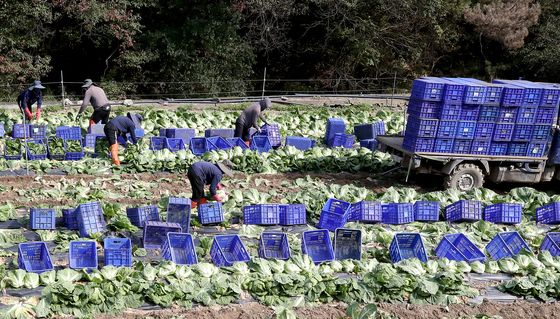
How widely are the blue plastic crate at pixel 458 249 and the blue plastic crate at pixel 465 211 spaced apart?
1.87m

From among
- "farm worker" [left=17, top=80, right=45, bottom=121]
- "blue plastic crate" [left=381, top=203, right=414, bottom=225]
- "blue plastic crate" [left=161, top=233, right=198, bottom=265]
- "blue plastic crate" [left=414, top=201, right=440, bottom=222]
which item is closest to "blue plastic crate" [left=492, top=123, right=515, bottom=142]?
"blue plastic crate" [left=414, top=201, right=440, bottom=222]

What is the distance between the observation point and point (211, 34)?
27484 millimetres

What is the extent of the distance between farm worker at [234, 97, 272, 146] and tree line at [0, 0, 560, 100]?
10.5 meters

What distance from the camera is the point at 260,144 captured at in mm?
16984

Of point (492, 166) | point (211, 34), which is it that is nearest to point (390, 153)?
point (492, 166)

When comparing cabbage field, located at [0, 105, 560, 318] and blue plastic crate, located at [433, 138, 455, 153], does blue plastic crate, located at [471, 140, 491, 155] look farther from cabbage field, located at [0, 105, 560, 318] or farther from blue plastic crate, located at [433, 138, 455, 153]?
cabbage field, located at [0, 105, 560, 318]

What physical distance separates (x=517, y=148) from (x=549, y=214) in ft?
6.09

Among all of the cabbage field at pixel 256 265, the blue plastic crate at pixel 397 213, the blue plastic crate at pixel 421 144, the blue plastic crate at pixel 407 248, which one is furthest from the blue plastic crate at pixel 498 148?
the blue plastic crate at pixel 407 248

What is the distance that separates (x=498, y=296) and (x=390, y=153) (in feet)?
19.6

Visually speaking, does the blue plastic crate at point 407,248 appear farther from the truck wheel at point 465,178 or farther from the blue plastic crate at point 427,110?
the truck wheel at point 465,178

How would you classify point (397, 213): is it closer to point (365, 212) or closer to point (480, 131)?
point (365, 212)

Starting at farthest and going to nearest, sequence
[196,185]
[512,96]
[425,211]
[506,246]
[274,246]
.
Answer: [512,96] → [425,211] → [196,185] → [506,246] → [274,246]

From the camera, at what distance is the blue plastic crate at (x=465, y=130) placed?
46.1ft

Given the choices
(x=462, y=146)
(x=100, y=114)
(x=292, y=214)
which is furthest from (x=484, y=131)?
(x=100, y=114)
